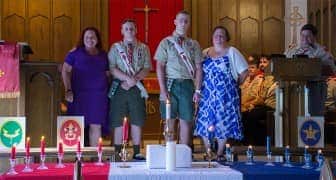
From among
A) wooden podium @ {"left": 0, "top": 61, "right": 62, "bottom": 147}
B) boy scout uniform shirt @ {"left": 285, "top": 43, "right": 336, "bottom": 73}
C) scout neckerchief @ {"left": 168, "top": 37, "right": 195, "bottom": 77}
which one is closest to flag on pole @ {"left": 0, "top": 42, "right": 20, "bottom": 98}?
wooden podium @ {"left": 0, "top": 61, "right": 62, "bottom": 147}

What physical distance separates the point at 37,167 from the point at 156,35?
7113 mm

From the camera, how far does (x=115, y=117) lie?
599 cm

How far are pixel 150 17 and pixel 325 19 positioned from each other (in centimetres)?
285

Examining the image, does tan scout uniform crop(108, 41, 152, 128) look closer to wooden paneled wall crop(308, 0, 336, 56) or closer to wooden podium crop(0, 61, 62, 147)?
wooden podium crop(0, 61, 62, 147)

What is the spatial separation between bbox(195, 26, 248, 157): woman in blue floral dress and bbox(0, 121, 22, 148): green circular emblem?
1599 mm

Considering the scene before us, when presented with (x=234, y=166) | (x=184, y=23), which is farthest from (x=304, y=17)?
(x=234, y=166)

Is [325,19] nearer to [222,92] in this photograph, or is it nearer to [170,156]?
[222,92]

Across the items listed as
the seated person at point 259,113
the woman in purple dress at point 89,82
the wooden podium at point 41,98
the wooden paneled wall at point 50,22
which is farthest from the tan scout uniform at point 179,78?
the wooden paneled wall at point 50,22

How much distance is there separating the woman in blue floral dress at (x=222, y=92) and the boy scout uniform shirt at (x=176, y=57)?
0.21m

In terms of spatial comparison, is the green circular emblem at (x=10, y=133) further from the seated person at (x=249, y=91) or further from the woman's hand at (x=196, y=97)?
the seated person at (x=249, y=91)

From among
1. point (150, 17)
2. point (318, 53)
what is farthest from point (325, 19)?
point (318, 53)

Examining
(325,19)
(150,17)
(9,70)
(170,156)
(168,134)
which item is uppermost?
(150,17)

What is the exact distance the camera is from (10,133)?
583cm

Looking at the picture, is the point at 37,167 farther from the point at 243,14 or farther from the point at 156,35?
the point at 243,14
